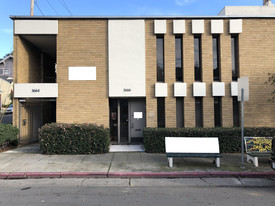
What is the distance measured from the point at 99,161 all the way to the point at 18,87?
239 inches

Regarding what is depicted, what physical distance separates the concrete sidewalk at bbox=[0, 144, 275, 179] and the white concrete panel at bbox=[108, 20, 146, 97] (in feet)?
10.8

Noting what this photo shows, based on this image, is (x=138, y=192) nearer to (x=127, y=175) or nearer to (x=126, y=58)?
(x=127, y=175)

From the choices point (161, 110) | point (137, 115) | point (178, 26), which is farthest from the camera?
point (137, 115)

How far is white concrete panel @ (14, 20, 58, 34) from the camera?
32.1ft

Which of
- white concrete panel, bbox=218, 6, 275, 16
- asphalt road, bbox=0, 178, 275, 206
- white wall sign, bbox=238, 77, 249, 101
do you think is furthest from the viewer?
white concrete panel, bbox=218, 6, 275, 16

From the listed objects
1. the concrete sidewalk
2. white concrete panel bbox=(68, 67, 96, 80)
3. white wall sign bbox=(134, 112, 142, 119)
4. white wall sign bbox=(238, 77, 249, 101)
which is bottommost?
the concrete sidewalk

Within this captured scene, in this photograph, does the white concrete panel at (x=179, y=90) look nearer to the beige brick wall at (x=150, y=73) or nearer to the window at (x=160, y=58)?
the window at (x=160, y=58)

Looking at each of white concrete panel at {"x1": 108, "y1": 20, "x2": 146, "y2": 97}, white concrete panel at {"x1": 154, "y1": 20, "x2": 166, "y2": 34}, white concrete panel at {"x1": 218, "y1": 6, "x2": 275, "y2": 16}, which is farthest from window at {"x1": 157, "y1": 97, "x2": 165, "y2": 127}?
white concrete panel at {"x1": 218, "y1": 6, "x2": 275, "y2": 16}

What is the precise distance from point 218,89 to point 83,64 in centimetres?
697

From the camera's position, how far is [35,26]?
978cm

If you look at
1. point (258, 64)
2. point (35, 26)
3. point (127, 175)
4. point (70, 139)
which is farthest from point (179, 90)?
point (35, 26)

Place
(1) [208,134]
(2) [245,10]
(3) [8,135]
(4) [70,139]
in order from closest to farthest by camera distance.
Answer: (4) [70,139] → (1) [208,134] → (3) [8,135] → (2) [245,10]

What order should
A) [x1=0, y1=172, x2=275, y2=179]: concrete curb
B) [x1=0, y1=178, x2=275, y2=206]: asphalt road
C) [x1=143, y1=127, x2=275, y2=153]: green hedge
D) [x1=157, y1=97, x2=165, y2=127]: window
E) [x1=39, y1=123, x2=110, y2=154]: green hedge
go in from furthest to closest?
[x1=157, y1=97, x2=165, y2=127]: window, [x1=143, y1=127, x2=275, y2=153]: green hedge, [x1=39, y1=123, x2=110, y2=154]: green hedge, [x1=0, y1=172, x2=275, y2=179]: concrete curb, [x1=0, y1=178, x2=275, y2=206]: asphalt road

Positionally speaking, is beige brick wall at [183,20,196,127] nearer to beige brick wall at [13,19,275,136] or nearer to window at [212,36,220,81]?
beige brick wall at [13,19,275,136]
